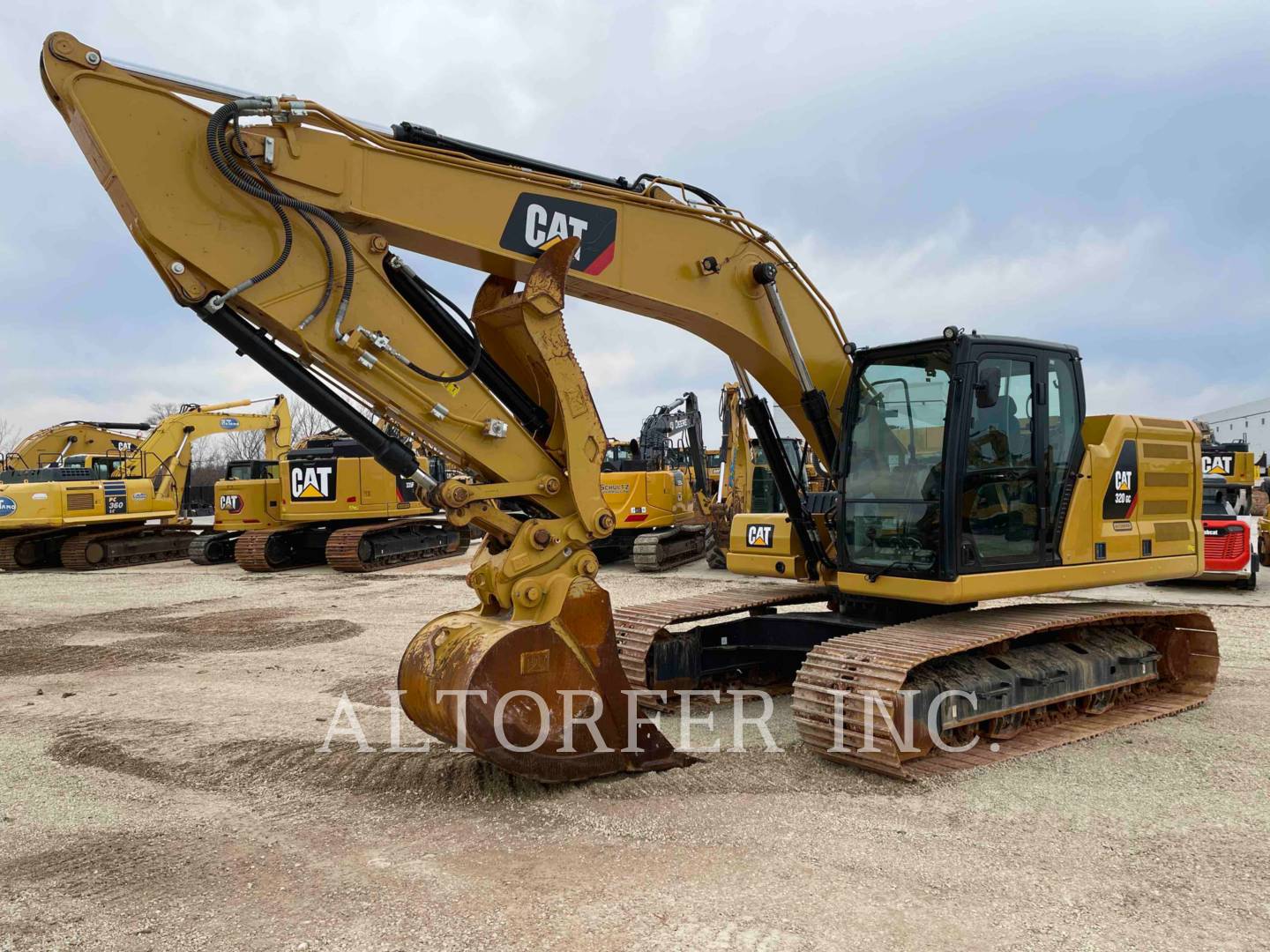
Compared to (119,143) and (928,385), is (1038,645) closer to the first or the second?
(928,385)

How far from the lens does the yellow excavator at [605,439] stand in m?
4.54

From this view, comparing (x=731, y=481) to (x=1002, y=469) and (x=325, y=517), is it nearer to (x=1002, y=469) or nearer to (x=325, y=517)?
(x=325, y=517)

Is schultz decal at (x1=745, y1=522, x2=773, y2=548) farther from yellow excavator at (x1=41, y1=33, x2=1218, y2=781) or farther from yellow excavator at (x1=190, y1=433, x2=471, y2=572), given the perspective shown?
yellow excavator at (x1=190, y1=433, x2=471, y2=572)

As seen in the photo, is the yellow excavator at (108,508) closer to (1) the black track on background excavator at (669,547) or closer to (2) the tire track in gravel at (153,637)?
(2) the tire track in gravel at (153,637)

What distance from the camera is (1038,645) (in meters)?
6.64

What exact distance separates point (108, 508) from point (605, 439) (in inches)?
725

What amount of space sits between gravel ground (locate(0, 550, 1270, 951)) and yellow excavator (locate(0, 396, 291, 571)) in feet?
46.1

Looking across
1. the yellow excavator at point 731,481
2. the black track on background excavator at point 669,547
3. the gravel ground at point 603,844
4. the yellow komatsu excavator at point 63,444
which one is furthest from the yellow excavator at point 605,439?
the yellow komatsu excavator at point 63,444

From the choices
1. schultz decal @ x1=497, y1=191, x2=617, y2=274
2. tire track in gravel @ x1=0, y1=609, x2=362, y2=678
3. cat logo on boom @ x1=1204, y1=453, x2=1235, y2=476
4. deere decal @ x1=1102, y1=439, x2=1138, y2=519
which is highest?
schultz decal @ x1=497, y1=191, x2=617, y2=274

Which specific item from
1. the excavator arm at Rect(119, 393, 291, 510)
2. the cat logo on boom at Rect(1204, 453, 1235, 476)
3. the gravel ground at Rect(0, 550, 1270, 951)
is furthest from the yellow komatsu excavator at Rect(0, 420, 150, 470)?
the cat logo on boom at Rect(1204, 453, 1235, 476)

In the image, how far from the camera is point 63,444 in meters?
27.0

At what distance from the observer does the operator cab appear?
236 inches

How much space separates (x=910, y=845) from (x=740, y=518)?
142 inches

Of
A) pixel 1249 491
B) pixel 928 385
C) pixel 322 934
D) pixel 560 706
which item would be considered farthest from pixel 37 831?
pixel 1249 491
